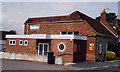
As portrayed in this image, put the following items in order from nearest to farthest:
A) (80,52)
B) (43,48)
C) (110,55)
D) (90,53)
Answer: (80,52)
(90,53)
(43,48)
(110,55)

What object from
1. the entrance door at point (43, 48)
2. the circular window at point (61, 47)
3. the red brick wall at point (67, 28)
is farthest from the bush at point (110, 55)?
the entrance door at point (43, 48)

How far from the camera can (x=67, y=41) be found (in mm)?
18906

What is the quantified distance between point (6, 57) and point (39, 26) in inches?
347

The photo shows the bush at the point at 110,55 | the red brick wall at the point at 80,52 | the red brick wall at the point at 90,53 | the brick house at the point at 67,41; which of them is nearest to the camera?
the brick house at the point at 67,41

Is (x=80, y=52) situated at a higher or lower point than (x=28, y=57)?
higher

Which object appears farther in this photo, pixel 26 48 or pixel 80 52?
pixel 26 48

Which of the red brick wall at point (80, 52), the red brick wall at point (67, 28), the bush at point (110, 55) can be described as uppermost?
the red brick wall at point (67, 28)

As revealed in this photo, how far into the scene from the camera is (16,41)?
24.0m

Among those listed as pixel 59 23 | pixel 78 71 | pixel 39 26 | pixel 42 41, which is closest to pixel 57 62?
pixel 78 71

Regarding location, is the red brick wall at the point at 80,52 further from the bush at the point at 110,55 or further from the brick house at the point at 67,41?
the bush at the point at 110,55

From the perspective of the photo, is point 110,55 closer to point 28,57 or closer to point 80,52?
point 80,52

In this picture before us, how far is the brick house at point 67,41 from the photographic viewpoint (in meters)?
19.0

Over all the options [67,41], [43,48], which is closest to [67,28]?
[43,48]

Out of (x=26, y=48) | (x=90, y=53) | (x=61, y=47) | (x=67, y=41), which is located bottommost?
(x=90, y=53)
